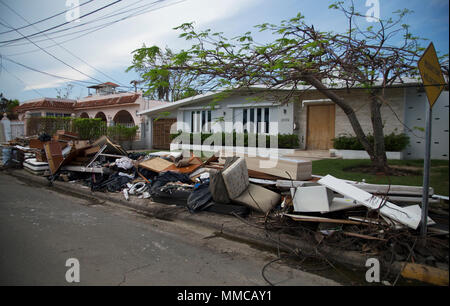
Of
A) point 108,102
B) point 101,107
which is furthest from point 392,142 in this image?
point 101,107

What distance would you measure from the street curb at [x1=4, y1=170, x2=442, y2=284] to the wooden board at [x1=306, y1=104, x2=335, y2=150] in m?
10.4

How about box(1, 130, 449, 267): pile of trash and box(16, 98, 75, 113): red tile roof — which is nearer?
box(1, 130, 449, 267): pile of trash

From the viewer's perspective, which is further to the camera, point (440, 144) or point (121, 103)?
point (121, 103)

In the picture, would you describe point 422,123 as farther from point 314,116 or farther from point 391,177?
point 391,177

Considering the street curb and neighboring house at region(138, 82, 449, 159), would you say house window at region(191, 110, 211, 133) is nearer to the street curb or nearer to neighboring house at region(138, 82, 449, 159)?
A: neighboring house at region(138, 82, 449, 159)

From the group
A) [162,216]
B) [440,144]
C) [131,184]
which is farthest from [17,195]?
[440,144]

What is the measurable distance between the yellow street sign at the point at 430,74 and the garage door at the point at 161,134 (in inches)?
772

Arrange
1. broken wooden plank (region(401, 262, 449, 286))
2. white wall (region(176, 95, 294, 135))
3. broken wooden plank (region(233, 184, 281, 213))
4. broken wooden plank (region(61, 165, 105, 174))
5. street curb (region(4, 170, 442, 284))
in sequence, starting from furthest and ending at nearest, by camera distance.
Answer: white wall (region(176, 95, 294, 135))
broken wooden plank (region(61, 165, 105, 174))
broken wooden plank (region(233, 184, 281, 213))
street curb (region(4, 170, 442, 284))
broken wooden plank (region(401, 262, 449, 286))

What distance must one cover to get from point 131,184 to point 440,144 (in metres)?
12.0

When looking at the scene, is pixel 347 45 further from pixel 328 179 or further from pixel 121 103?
pixel 121 103

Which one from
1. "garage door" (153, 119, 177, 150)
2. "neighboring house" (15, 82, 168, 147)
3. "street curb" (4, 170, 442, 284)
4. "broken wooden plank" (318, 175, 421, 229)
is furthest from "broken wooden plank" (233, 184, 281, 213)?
"neighboring house" (15, 82, 168, 147)

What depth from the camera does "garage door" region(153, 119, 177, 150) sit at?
22.5 metres

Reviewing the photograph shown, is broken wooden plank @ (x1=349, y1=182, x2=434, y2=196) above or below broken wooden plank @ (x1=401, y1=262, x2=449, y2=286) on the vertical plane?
above

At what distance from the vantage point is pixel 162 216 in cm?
654
